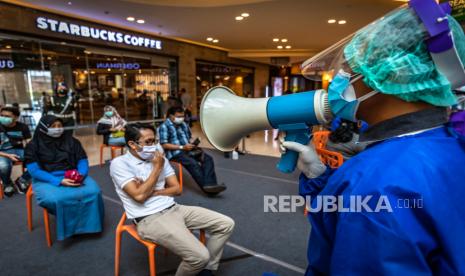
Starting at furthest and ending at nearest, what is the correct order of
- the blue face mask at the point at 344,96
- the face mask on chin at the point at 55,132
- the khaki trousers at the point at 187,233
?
the face mask on chin at the point at 55,132 → the khaki trousers at the point at 187,233 → the blue face mask at the point at 344,96

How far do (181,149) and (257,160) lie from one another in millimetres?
1825

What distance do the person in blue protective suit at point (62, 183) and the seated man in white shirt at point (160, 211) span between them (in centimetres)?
56

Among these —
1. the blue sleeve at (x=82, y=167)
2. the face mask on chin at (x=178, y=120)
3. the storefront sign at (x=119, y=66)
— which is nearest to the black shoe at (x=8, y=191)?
the blue sleeve at (x=82, y=167)

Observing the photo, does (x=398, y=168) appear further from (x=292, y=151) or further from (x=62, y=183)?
(x=62, y=183)

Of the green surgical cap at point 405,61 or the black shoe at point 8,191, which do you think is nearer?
the green surgical cap at point 405,61

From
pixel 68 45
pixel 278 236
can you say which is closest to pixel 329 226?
pixel 278 236

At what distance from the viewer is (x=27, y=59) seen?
5.96 metres

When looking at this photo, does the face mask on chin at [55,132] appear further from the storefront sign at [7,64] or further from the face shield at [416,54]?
the storefront sign at [7,64]

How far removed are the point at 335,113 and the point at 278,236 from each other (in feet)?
6.04

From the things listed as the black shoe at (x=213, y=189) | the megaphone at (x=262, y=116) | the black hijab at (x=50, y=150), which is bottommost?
the black shoe at (x=213, y=189)

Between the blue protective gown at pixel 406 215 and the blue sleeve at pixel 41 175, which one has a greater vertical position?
the blue protective gown at pixel 406 215

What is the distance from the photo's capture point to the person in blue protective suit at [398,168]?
0.47 meters

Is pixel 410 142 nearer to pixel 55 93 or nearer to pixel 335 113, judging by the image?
pixel 335 113

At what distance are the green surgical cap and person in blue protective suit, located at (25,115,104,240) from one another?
2147 mm
